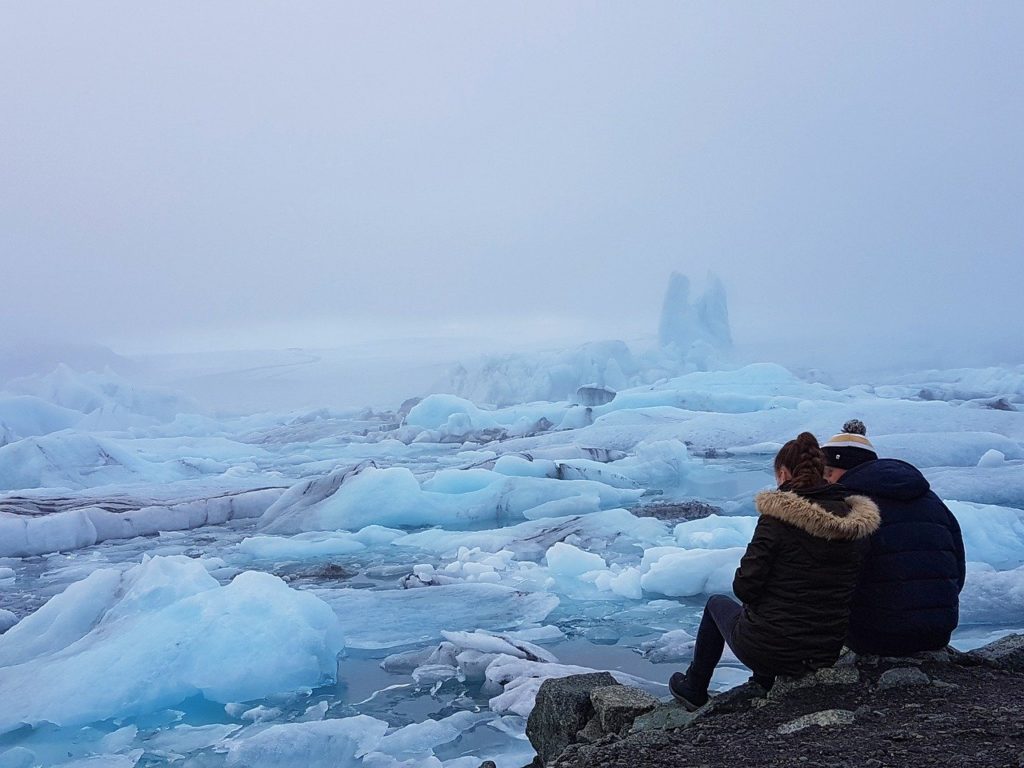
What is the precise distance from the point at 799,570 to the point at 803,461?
0.36 m

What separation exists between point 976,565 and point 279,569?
6733 mm

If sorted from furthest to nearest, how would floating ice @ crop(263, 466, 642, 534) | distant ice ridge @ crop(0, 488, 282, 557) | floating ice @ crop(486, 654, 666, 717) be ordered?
floating ice @ crop(263, 466, 642, 534) < distant ice ridge @ crop(0, 488, 282, 557) < floating ice @ crop(486, 654, 666, 717)

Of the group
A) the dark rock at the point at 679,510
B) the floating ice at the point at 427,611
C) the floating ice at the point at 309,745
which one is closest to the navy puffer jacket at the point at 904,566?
the floating ice at the point at 309,745

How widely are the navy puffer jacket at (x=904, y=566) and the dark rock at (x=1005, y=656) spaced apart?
1.17 ft

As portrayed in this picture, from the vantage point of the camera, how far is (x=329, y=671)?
17.8 feet

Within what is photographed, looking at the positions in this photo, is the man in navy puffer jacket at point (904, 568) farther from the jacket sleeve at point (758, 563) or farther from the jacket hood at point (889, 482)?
the jacket sleeve at point (758, 563)

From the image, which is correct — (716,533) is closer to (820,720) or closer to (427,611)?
(427,611)

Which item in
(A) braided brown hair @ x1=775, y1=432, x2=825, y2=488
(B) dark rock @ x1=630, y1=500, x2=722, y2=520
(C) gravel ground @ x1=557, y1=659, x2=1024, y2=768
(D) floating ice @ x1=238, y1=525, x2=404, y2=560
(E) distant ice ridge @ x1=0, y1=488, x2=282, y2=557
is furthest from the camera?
(B) dark rock @ x1=630, y1=500, x2=722, y2=520

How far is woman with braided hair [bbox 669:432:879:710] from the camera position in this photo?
255 cm

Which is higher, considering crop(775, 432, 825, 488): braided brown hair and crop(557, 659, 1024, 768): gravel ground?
crop(775, 432, 825, 488): braided brown hair

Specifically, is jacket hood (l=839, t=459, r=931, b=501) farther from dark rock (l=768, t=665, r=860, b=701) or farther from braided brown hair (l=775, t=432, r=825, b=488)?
dark rock (l=768, t=665, r=860, b=701)

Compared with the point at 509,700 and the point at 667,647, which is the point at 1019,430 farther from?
the point at 509,700

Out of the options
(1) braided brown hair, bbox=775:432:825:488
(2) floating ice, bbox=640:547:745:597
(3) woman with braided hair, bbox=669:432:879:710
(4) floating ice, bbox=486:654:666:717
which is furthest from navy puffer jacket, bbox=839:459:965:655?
(2) floating ice, bbox=640:547:745:597

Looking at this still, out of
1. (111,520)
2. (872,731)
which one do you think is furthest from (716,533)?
(111,520)
